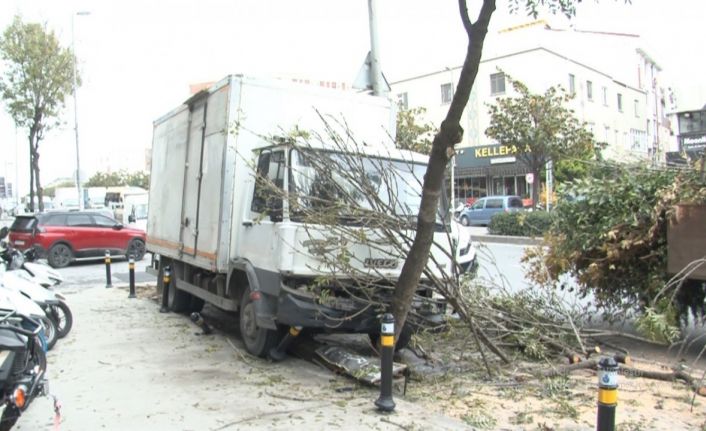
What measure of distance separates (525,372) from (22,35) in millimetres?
25998

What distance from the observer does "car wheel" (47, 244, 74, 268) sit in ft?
58.9

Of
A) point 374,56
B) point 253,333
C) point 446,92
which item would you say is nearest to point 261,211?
point 253,333

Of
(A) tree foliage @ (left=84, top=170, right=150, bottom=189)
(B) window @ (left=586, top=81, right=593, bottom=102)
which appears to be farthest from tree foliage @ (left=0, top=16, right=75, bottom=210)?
(A) tree foliage @ (left=84, top=170, right=150, bottom=189)

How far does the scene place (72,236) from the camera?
1830 centimetres

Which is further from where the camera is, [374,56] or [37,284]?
[374,56]

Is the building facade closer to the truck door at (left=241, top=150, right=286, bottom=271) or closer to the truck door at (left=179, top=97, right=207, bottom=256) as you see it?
the truck door at (left=179, top=97, right=207, bottom=256)

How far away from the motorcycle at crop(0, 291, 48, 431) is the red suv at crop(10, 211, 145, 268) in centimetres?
1343

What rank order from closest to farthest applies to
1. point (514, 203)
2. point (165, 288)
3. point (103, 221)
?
point (165, 288) < point (103, 221) < point (514, 203)

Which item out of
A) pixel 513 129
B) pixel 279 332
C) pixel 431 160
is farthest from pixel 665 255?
pixel 513 129

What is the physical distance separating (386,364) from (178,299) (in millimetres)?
5835

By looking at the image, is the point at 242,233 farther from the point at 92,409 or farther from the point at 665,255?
the point at 665,255

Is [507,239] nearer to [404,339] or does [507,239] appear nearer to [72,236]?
[72,236]

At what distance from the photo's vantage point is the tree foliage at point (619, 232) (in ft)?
21.8

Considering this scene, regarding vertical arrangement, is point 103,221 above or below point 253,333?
above
